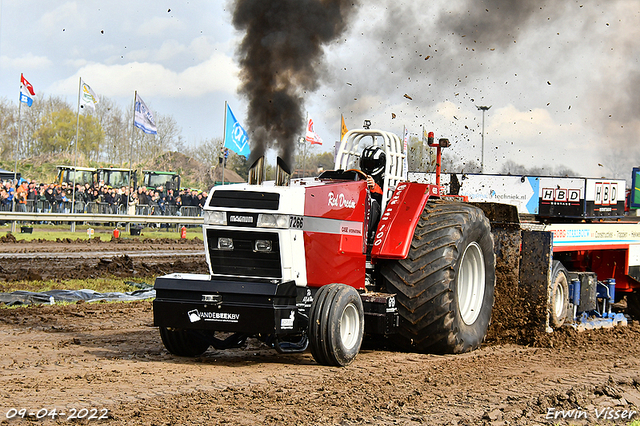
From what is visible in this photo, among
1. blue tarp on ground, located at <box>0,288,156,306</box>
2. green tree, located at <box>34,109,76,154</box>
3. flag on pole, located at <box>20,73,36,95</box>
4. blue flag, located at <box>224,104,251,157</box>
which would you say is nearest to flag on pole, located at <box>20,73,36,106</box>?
flag on pole, located at <box>20,73,36,95</box>

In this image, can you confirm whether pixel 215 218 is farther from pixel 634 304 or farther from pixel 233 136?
pixel 233 136

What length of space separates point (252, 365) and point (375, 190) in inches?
96.5

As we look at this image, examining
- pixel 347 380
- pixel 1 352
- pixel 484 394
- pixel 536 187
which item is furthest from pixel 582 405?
pixel 536 187

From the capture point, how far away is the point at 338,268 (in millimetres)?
7242

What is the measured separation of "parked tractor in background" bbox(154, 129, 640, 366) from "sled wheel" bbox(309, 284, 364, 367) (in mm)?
10

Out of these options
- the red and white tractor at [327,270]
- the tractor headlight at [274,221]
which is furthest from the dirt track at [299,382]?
the tractor headlight at [274,221]

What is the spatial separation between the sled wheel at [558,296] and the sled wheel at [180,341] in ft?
16.3

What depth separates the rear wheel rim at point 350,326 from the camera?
690 centimetres

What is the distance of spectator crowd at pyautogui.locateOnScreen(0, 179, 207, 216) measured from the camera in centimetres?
2683

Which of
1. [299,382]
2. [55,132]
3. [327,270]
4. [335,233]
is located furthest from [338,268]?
[55,132]

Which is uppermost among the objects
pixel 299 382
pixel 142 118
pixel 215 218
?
pixel 142 118

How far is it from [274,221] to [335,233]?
770 mm

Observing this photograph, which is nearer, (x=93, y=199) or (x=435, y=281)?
(x=435, y=281)

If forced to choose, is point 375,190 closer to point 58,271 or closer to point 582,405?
point 582,405
